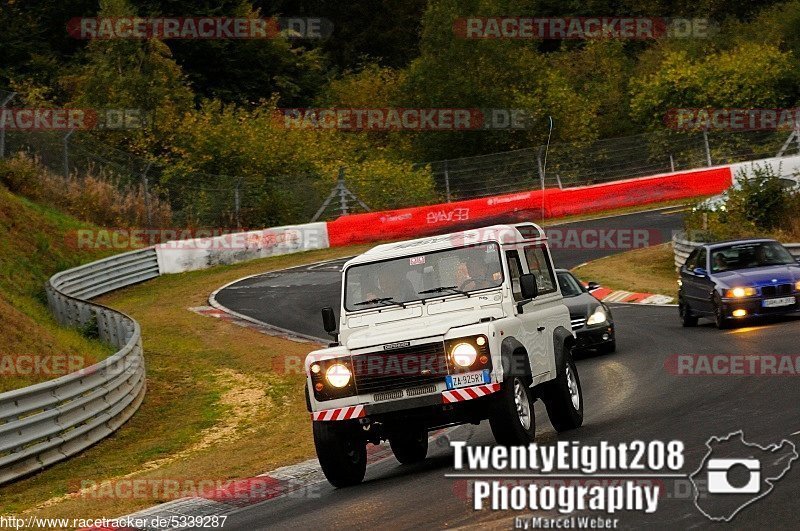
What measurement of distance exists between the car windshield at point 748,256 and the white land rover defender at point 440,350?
31.0 feet

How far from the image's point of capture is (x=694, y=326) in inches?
905

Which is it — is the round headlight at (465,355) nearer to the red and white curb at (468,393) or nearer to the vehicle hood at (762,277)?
the red and white curb at (468,393)

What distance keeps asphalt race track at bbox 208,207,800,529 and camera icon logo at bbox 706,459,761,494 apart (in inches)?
6.4

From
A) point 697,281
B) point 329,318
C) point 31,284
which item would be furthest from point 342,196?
point 329,318

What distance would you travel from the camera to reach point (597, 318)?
20.2 meters

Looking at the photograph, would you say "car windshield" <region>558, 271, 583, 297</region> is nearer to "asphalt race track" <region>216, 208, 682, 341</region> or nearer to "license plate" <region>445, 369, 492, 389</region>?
"asphalt race track" <region>216, 208, 682, 341</region>

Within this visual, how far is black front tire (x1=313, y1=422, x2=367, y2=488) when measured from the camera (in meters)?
11.5

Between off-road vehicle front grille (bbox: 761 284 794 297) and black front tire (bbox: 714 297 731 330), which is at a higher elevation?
off-road vehicle front grille (bbox: 761 284 794 297)

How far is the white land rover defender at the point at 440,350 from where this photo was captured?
11.3 meters

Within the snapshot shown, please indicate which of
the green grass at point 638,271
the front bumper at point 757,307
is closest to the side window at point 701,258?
the front bumper at point 757,307

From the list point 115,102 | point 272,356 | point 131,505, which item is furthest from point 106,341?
point 115,102

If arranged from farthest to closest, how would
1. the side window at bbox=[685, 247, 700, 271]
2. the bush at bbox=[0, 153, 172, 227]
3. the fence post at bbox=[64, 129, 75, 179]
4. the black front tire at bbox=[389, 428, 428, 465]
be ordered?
1. the bush at bbox=[0, 153, 172, 227]
2. the fence post at bbox=[64, 129, 75, 179]
3. the side window at bbox=[685, 247, 700, 271]
4. the black front tire at bbox=[389, 428, 428, 465]

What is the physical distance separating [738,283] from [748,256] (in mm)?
1306

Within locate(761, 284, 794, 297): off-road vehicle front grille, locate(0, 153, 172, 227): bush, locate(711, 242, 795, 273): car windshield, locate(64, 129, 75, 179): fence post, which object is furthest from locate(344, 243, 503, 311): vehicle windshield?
locate(0, 153, 172, 227): bush
